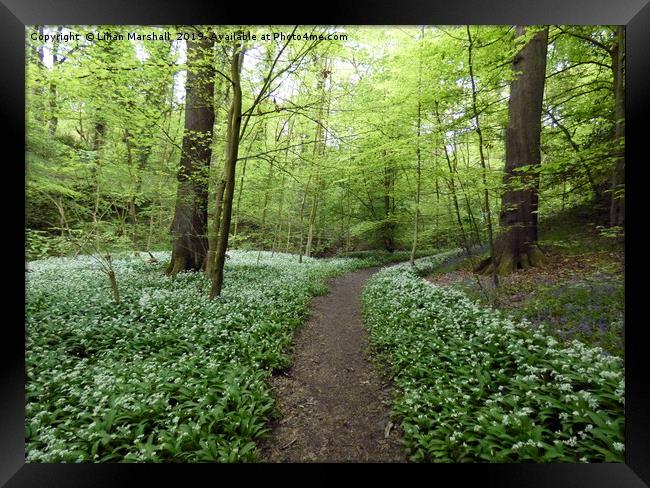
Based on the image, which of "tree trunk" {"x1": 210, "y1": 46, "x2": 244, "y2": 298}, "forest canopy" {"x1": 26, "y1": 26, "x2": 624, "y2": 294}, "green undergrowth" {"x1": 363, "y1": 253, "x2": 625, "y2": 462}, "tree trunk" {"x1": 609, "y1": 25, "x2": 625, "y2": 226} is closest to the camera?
"green undergrowth" {"x1": 363, "y1": 253, "x2": 625, "y2": 462}

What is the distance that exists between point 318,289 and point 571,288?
5364mm

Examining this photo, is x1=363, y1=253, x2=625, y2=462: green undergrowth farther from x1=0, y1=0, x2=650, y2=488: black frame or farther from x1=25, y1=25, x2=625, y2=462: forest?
x1=0, y1=0, x2=650, y2=488: black frame

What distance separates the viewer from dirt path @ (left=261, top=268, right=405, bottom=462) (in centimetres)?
225

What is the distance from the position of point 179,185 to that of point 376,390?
6000 mm

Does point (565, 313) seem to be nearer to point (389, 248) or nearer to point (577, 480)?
point (577, 480)

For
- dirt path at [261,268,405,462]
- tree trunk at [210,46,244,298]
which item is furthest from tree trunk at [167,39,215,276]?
dirt path at [261,268,405,462]

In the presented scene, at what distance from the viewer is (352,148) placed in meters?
6.47

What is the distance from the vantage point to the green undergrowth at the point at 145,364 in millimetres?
2113

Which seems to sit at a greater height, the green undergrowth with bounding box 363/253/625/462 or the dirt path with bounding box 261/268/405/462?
the green undergrowth with bounding box 363/253/625/462

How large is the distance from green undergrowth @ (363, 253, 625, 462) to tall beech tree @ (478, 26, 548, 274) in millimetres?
1389

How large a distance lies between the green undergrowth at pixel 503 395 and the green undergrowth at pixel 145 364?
4.97ft

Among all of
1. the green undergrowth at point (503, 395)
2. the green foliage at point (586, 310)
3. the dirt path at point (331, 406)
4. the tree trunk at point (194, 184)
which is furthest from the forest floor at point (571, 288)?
the tree trunk at point (194, 184)
